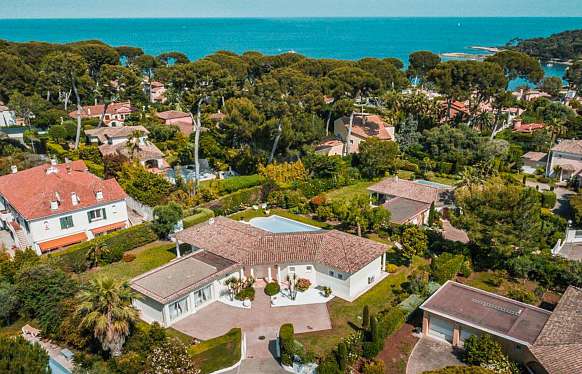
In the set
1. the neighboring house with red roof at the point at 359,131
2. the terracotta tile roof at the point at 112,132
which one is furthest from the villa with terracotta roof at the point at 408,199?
the terracotta tile roof at the point at 112,132

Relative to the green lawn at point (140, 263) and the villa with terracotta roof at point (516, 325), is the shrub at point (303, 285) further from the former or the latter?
the green lawn at point (140, 263)

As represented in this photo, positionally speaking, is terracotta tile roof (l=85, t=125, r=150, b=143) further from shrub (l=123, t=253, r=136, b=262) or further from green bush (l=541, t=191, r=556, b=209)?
green bush (l=541, t=191, r=556, b=209)

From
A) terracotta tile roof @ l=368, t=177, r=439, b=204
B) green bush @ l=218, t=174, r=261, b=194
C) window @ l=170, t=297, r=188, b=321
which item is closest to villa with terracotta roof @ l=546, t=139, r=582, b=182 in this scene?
terracotta tile roof @ l=368, t=177, r=439, b=204

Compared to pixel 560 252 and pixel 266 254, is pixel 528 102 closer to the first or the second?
pixel 560 252

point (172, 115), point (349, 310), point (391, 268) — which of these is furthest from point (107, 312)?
point (172, 115)

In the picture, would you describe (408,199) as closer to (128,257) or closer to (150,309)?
(128,257)

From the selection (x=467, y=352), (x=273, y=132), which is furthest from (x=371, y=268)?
(x=273, y=132)

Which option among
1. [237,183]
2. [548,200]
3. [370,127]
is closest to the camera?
[548,200]
